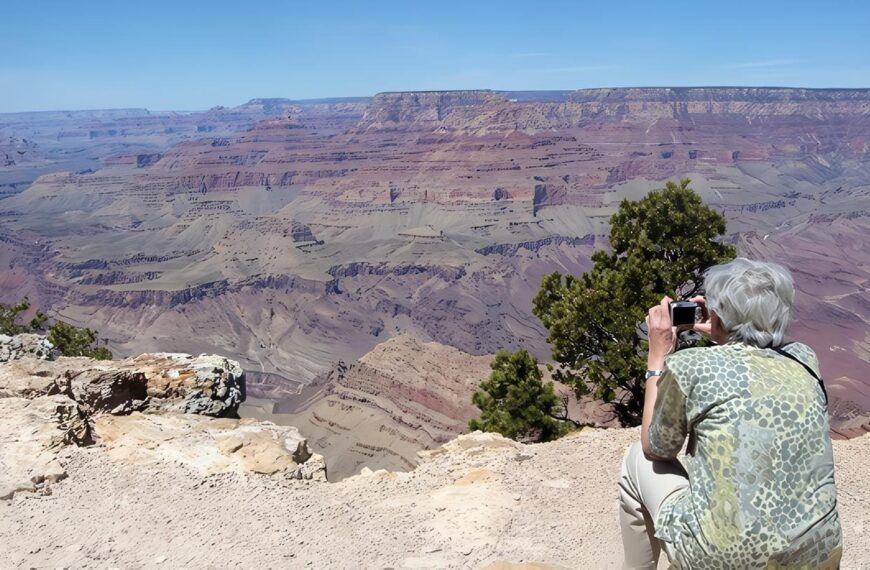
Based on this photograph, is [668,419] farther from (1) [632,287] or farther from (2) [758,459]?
(1) [632,287]

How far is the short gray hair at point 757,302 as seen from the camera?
4184mm

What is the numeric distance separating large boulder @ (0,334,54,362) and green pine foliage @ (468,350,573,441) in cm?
1074

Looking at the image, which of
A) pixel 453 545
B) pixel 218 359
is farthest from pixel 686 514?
pixel 218 359

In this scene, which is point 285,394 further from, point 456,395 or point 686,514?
point 686,514

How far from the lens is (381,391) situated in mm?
54625

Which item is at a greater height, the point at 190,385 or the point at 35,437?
the point at 35,437

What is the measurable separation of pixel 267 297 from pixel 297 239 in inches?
1105

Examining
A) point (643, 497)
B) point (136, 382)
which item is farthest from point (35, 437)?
point (643, 497)

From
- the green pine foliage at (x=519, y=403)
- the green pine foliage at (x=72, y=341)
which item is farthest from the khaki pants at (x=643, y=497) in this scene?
the green pine foliage at (x=72, y=341)

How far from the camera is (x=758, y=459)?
13.3 ft

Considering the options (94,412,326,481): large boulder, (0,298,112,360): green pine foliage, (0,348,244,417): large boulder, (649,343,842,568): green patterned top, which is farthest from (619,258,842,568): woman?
(0,298,112,360): green pine foliage

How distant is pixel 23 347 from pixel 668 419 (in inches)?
608

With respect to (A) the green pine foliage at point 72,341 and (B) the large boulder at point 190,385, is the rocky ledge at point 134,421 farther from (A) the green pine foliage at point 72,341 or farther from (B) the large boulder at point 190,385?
(A) the green pine foliage at point 72,341

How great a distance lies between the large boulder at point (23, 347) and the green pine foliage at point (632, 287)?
12.6m
